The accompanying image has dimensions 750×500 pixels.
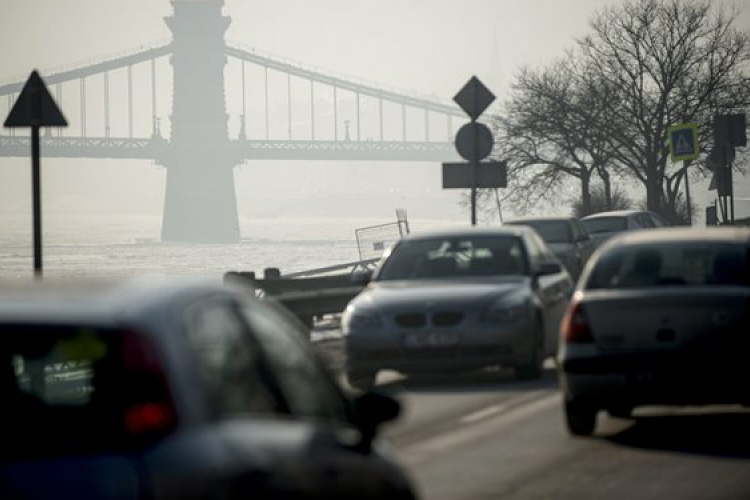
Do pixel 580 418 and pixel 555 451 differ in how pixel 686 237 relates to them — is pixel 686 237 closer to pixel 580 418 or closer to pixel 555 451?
pixel 580 418

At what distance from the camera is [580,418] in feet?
39.9

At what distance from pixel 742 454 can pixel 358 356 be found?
579 centimetres

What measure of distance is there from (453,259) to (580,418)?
5.61 meters

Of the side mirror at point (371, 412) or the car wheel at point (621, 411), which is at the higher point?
the side mirror at point (371, 412)

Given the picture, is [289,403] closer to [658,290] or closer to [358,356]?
[658,290]

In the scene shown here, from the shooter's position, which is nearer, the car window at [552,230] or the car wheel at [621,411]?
the car wheel at [621,411]

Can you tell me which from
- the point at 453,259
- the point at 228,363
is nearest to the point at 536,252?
the point at 453,259

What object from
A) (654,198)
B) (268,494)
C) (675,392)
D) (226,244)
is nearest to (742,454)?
(675,392)

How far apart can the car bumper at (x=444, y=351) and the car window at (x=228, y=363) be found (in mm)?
11270

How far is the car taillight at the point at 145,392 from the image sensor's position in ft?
13.9

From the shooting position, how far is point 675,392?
38.4 ft

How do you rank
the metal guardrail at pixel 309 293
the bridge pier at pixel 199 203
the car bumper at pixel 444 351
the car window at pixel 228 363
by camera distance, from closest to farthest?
the car window at pixel 228 363, the car bumper at pixel 444 351, the metal guardrail at pixel 309 293, the bridge pier at pixel 199 203

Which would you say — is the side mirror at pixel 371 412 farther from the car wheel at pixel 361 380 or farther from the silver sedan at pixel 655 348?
the car wheel at pixel 361 380

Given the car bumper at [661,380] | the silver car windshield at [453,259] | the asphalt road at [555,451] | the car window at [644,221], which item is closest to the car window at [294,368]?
the asphalt road at [555,451]
